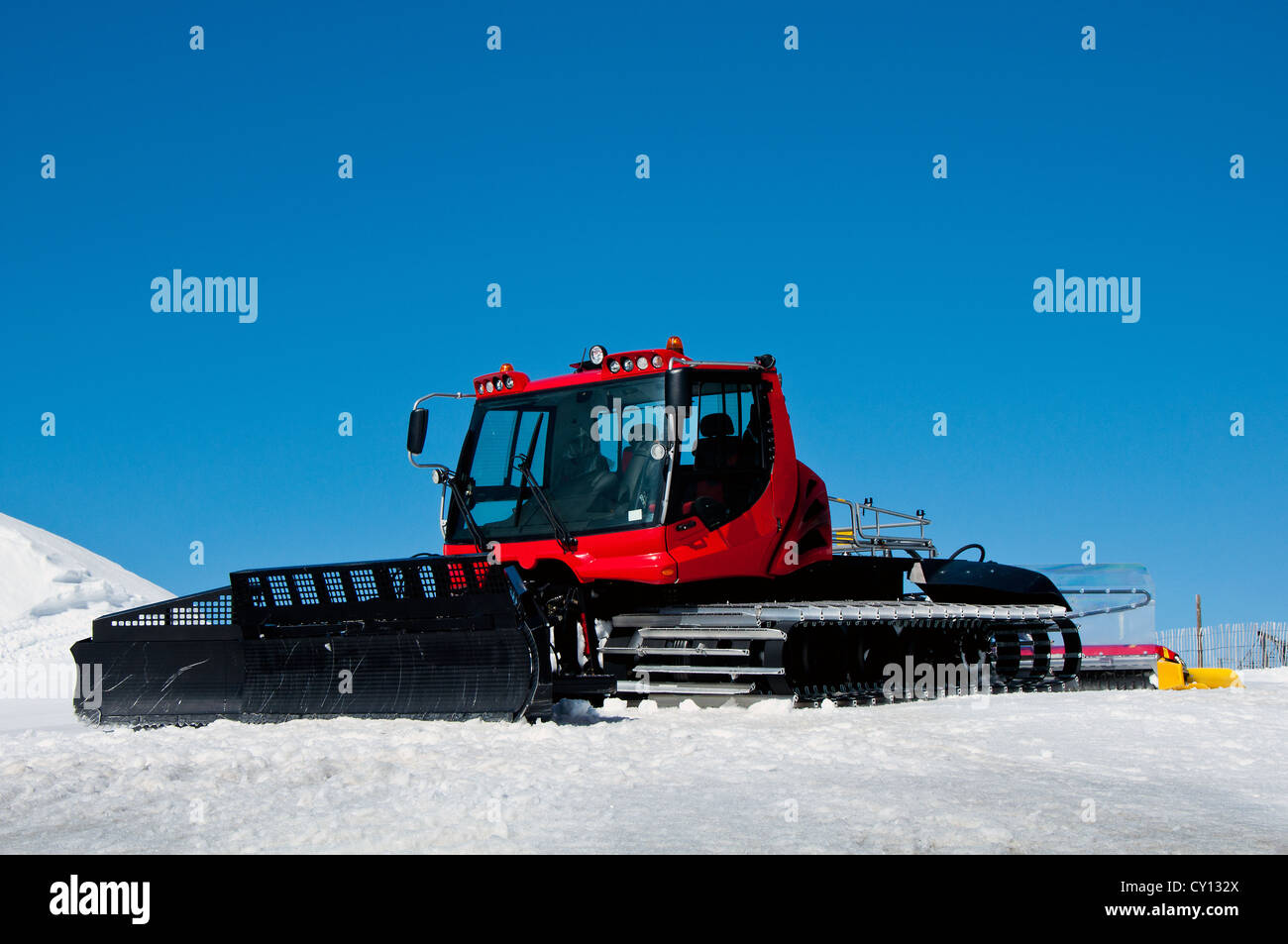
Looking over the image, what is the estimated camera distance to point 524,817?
18.6 feet

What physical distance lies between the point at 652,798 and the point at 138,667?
18.8 feet

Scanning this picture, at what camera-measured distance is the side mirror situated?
1139cm

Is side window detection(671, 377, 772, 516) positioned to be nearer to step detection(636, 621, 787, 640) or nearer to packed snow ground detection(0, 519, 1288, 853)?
step detection(636, 621, 787, 640)

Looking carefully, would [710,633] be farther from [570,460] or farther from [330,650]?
[330,650]

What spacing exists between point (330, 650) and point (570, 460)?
2870 mm

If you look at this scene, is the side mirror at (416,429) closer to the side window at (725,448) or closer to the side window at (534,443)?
the side window at (534,443)

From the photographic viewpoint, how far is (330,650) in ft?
31.9

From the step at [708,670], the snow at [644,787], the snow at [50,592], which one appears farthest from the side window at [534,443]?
the snow at [50,592]

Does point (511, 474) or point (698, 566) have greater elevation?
point (511, 474)

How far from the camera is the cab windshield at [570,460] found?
11133mm

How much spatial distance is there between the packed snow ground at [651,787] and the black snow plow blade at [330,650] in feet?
1.32
